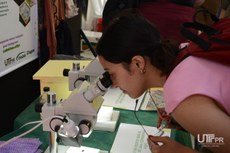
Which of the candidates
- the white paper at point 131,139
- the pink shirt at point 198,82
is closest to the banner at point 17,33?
the white paper at point 131,139

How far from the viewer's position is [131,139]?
111 cm

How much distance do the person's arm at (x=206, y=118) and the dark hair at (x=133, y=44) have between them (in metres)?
0.23

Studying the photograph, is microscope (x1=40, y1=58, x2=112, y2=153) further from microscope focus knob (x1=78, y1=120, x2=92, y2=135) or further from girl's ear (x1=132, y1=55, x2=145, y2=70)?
girl's ear (x1=132, y1=55, x2=145, y2=70)

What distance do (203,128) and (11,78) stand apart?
1.95 metres

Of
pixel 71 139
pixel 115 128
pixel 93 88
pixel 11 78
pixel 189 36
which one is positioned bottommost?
pixel 11 78

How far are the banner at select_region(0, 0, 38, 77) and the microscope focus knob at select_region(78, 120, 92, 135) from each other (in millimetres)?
1502

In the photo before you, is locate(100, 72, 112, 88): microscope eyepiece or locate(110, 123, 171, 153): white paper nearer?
locate(100, 72, 112, 88): microscope eyepiece

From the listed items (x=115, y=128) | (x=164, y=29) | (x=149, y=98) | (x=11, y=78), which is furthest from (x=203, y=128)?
(x=11, y=78)

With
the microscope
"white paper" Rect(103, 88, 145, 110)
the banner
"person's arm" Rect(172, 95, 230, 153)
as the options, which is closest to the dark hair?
the microscope

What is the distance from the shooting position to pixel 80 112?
2.63ft

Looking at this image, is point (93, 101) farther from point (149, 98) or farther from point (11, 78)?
point (11, 78)

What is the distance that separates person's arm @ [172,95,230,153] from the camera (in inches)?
27.1

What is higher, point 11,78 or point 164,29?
point 164,29

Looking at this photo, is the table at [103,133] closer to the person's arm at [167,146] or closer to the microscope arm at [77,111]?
the person's arm at [167,146]
